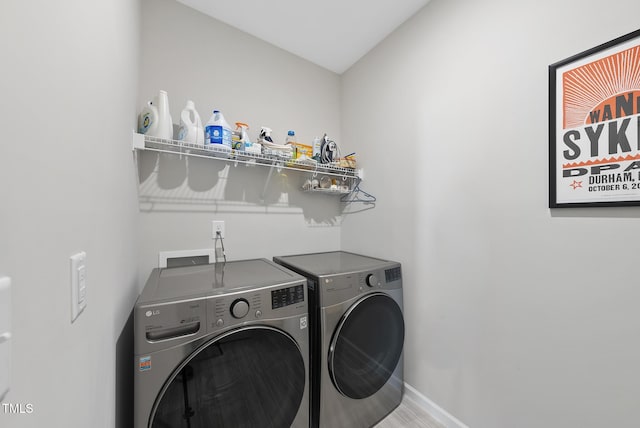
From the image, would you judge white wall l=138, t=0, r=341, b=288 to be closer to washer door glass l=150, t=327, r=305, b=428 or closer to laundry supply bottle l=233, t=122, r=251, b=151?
laundry supply bottle l=233, t=122, r=251, b=151

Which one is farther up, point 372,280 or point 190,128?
point 190,128

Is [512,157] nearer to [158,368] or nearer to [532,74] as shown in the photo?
[532,74]

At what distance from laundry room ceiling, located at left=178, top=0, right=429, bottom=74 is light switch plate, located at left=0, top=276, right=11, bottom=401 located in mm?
1825

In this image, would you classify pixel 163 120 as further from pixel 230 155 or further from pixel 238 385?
pixel 238 385

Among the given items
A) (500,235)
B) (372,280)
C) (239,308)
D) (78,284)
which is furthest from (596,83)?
(78,284)

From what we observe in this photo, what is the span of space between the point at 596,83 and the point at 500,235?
0.67 metres

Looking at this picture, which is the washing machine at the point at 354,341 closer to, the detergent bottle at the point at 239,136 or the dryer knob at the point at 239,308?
the dryer knob at the point at 239,308

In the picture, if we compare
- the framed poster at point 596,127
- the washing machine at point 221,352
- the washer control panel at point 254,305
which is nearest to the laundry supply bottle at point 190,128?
the washing machine at point 221,352

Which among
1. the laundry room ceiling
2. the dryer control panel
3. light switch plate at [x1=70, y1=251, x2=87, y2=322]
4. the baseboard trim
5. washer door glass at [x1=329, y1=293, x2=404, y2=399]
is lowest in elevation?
the baseboard trim

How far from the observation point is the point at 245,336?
94 cm

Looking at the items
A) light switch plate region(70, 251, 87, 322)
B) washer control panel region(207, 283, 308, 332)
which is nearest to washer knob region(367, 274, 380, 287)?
washer control panel region(207, 283, 308, 332)

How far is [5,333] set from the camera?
0.27 metres

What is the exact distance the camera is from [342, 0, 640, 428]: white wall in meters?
A: 0.88

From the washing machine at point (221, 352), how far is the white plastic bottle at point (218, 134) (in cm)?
72
